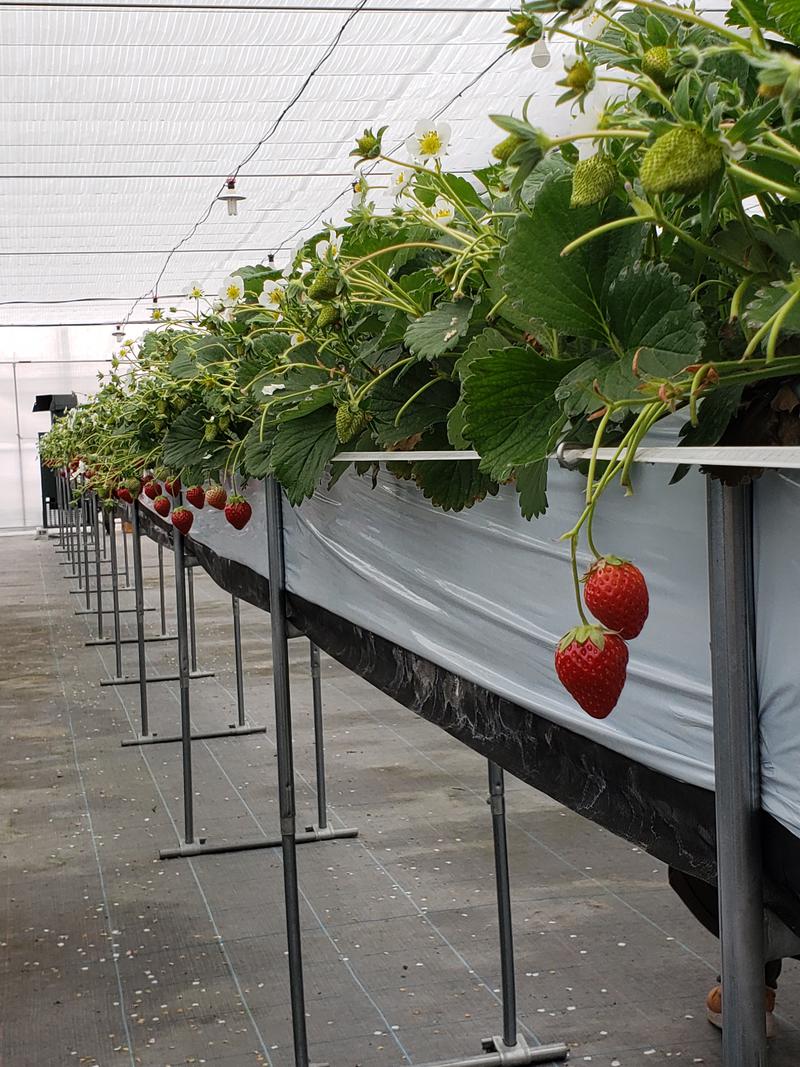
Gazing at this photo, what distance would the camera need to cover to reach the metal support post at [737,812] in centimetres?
71

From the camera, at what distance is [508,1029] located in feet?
8.80

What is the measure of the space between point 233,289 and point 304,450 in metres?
0.44

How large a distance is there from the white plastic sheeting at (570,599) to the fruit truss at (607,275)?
67 millimetres

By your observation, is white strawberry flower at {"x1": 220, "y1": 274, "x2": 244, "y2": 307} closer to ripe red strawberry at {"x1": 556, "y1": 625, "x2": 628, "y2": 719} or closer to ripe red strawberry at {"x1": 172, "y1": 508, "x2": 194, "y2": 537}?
ripe red strawberry at {"x1": 172, "y1": 508, "x2": 194, "y2": 537}

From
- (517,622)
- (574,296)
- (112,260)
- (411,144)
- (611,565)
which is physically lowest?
(517,622)

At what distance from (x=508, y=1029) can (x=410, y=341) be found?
2193 millimetres

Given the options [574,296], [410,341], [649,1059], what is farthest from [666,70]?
[649,1059]

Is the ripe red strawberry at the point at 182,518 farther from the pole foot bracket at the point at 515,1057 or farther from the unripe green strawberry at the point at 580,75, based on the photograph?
the unripe green strawberry at the point at 580,75

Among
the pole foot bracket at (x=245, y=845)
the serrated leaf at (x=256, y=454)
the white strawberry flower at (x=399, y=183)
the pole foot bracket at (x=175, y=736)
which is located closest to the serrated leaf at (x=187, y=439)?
the serrated leaf at (x=256, y=454)

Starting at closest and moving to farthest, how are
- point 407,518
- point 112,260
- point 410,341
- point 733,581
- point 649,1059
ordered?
point 733,581 → point 410,341 → point 407,518 → point 649,1059 → point 112,260

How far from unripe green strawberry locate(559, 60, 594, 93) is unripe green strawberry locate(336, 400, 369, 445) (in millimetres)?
692

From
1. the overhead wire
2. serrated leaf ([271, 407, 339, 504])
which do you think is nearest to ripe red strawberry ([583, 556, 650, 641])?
serrated leaf ([271, 407, 339, 504])

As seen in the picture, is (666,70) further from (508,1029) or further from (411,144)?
(508,1029)

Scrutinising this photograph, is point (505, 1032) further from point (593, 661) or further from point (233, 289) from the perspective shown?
point (593, 661)
